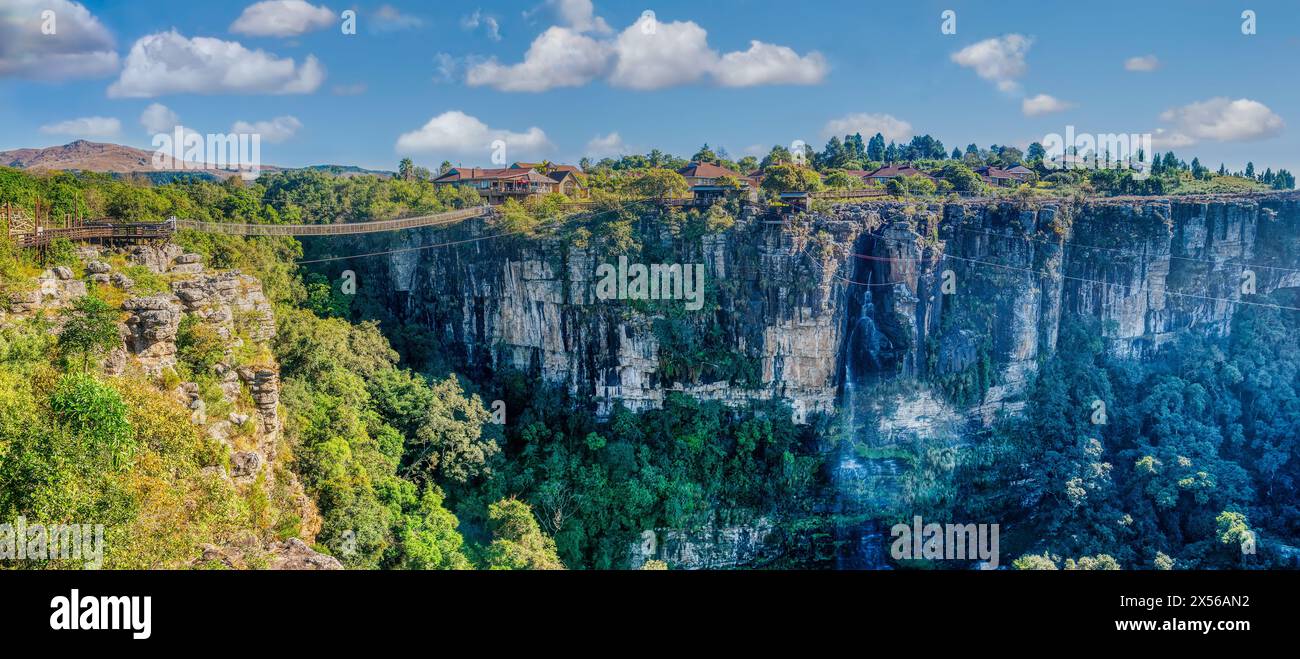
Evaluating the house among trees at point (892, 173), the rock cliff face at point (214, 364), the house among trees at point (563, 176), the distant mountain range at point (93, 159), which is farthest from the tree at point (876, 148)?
the rock cliff face at point (214, 364)

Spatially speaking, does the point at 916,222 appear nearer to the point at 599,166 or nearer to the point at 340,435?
the point at 340,435

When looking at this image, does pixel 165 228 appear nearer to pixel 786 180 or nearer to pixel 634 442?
pixel 634 442

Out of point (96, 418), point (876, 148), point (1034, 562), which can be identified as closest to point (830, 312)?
point (1034, 562)

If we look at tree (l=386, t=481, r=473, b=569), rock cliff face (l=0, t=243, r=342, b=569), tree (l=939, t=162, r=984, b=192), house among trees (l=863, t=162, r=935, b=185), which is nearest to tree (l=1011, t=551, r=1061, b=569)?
tree (l=386, t=481, r=473, b=569)

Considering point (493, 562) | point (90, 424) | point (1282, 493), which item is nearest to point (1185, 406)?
point (1282, 493)

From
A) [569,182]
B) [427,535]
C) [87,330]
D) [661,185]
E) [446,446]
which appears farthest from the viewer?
[569,182]

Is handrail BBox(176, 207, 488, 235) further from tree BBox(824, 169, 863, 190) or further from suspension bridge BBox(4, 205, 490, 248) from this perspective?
tree BBox(824, 169, 863, 190)
